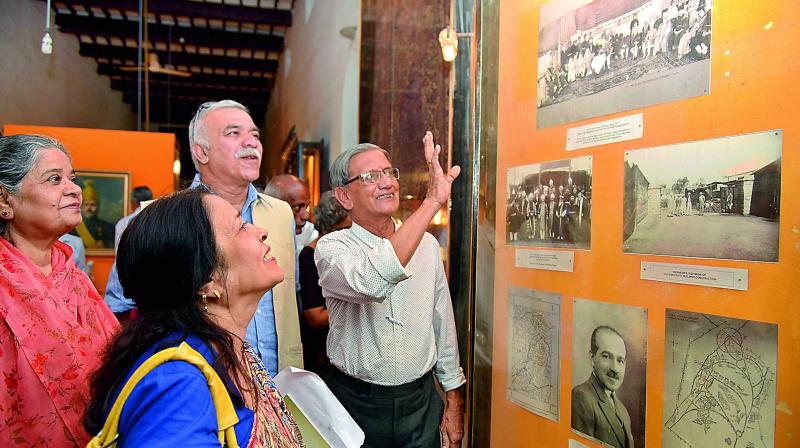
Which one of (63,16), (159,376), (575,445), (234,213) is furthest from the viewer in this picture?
(63,16)

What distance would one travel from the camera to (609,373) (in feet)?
6.11

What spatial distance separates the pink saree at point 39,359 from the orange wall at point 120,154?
6.00 metres

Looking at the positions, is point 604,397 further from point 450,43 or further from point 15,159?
point 15,159

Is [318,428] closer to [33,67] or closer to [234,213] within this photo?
[234,213]

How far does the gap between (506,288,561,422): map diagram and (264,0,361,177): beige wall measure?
158 inches

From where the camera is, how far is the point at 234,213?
1.40 metres

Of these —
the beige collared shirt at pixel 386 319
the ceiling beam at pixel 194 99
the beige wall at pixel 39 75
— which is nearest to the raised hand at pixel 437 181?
the beige collared shirt at pixel 386 319

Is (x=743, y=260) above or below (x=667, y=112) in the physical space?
below

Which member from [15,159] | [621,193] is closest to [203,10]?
[15,159]

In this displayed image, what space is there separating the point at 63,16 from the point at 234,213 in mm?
11480

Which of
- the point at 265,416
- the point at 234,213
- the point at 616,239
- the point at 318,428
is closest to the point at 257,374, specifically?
the point at 265,416

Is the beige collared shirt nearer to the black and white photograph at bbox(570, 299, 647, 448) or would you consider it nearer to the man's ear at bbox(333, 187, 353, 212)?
the man's ear at bbox(333, 187, 353, 212)

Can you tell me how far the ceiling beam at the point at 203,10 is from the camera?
10.3m

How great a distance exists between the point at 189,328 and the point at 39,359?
0.79m
